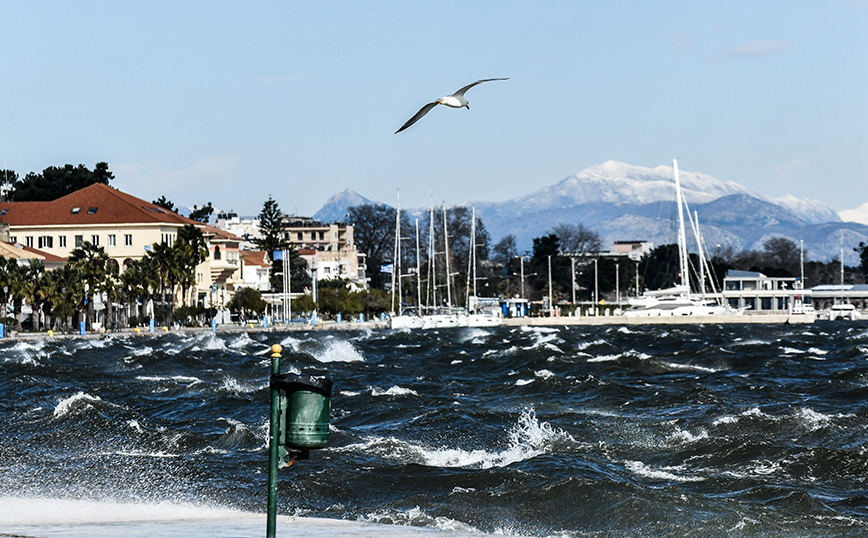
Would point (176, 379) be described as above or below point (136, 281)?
below

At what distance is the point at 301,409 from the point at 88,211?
101002mm

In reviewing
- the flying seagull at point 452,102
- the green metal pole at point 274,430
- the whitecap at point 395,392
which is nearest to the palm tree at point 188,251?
the whitecap at point 395,392

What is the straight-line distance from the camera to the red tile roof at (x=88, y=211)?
104 meters

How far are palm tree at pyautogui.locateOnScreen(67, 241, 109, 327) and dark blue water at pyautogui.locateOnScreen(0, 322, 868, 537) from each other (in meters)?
41.3

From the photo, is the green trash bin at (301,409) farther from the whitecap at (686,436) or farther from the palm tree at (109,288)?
the palm tree at (109,288)

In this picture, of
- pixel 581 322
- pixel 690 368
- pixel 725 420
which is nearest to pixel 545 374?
pixel 690 368

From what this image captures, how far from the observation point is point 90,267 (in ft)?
270

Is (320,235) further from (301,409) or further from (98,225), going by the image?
(301,409)

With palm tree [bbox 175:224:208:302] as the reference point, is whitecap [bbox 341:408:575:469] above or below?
below

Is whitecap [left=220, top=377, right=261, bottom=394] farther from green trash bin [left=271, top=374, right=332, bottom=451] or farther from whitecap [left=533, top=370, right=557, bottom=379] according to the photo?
green trash bin [left=271, top=374, right=332, bottom=451]

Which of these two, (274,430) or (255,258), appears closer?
(274,430)

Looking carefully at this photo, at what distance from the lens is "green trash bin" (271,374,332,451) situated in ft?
28.9

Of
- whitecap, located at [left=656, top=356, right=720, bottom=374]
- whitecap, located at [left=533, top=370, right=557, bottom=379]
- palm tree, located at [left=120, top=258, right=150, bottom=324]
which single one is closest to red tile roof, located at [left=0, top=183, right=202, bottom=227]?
palm tree, located at [left=120, top=258, right=150, bottom=324]

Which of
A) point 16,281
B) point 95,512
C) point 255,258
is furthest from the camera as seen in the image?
point 255,258
